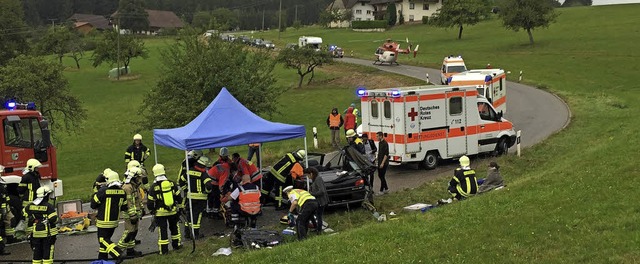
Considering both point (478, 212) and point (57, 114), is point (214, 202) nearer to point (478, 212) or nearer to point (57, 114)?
point (478, 212)

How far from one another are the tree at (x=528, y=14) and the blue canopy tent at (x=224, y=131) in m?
54.5

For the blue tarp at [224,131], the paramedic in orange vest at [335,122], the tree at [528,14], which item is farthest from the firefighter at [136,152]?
the tree at [528,14]

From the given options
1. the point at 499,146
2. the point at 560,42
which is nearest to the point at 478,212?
the point at 499,146

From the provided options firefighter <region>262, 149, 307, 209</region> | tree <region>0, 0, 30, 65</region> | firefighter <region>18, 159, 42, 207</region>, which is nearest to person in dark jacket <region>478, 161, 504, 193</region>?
firefighter <region>262, 149, 307, 209</region>

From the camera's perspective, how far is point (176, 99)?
28.9 m

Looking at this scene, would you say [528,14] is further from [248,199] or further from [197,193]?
[197,193]

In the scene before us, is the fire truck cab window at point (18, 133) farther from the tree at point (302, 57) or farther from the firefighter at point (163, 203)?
the tree at point (302, 57)

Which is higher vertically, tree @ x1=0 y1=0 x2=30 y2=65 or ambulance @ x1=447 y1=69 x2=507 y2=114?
tree @ x1=0 y1=0 x2=30 y2=65

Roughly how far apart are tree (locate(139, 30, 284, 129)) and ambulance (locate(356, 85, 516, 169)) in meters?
12.0

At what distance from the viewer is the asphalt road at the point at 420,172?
39.3 feet

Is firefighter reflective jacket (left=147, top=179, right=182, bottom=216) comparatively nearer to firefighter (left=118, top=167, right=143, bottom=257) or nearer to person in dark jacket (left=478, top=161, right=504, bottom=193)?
firefighter (left=118, top=167, right=143, bottom=257)

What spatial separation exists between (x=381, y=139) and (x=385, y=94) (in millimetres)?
3001

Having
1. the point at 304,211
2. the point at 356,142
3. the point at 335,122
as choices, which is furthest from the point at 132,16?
the point at 304,211

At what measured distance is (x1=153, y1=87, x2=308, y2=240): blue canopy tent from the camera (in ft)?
41.9
